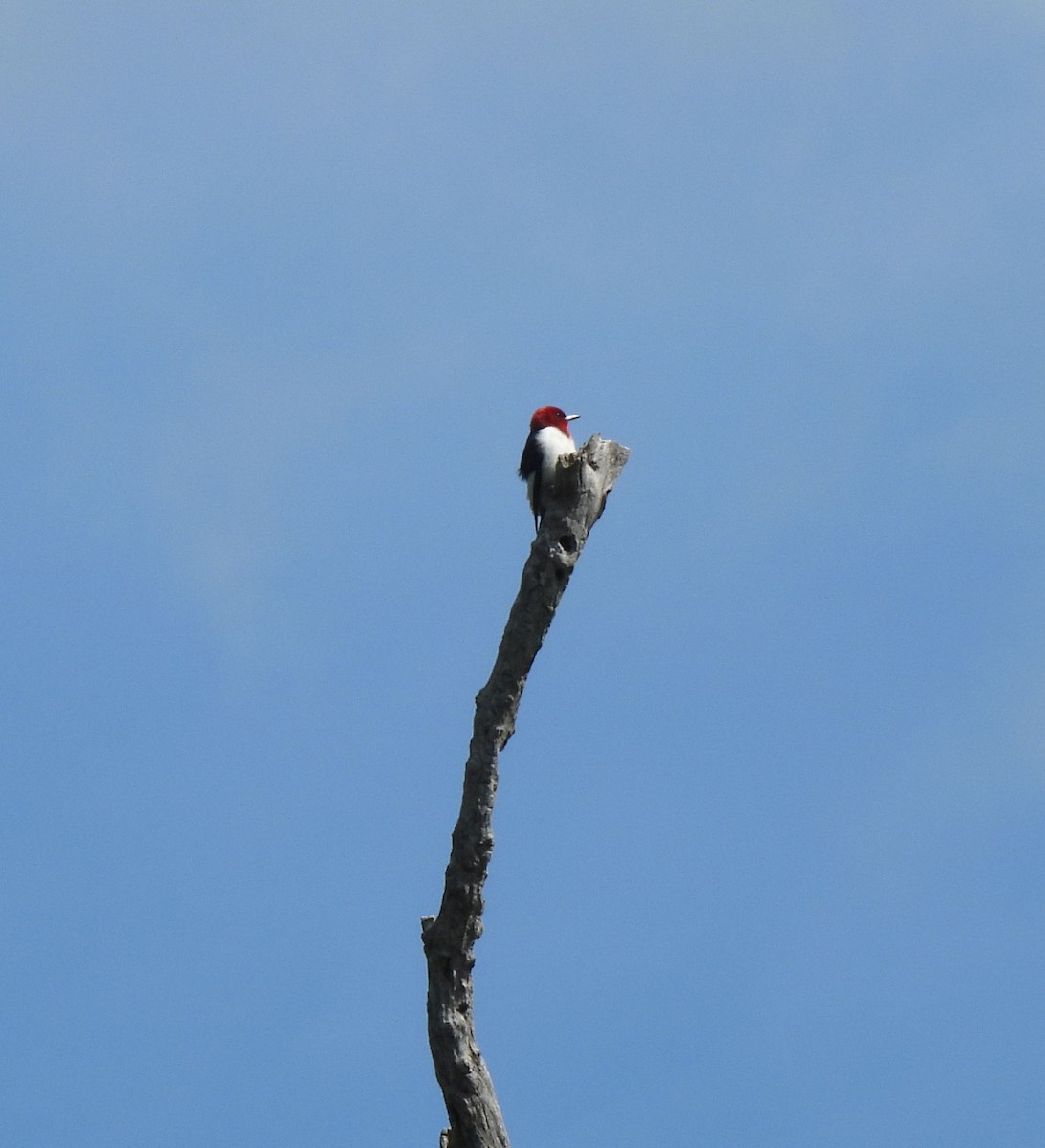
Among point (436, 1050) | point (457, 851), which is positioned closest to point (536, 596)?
point (457, 851)

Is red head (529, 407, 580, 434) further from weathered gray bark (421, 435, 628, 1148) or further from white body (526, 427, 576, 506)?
weathered gray bark (421, 435, 628, 1148)

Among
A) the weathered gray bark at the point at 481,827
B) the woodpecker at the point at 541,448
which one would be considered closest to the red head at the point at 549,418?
the woodpecker at the point at 541,448

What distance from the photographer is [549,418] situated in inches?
402

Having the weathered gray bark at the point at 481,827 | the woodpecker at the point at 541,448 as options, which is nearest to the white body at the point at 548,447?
the woodpecker at the point at 541,448

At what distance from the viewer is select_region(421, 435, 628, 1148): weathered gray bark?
25.0 feet

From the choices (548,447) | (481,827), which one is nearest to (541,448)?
(548,447)

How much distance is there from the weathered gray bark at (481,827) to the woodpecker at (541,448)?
2.02ft

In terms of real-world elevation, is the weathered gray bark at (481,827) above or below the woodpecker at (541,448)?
below

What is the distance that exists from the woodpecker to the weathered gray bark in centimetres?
62

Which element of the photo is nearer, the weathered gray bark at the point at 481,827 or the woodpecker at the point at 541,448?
the weathered gray bark at the point at 481,827

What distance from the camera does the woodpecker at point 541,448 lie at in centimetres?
923

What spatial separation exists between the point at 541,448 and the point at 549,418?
2.75 feet

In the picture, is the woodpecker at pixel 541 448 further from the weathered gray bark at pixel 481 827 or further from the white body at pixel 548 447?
the weathered gray bark at pixel 481 827

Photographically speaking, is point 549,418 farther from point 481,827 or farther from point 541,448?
point 481,827
